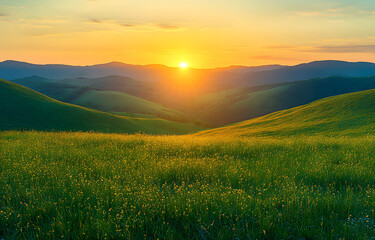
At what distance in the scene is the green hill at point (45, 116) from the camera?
173 feet

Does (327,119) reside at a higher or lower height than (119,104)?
higher

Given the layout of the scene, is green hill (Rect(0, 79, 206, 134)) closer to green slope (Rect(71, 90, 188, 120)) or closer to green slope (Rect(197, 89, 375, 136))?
green slope (Rect(197, 89, 375, 136))

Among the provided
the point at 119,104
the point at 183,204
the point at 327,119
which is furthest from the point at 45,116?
the point at 119,104

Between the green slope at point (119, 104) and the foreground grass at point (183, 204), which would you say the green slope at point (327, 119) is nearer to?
the foreground grass at point (183, 204)

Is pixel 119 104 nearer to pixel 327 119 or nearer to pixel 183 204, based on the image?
pixel 327 119

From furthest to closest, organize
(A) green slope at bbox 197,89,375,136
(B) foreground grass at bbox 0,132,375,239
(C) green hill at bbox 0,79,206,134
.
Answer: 1. (C) green hill at bbox 0,79,206,134
2. (A) green slope at bbox 197,89,375,136
3. (B) foreground grass at bbox 0,132,375,239

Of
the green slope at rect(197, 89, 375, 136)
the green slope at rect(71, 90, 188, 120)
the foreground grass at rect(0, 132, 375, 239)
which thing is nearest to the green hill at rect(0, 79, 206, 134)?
the green slope at rect(197, 89, 375, 136)

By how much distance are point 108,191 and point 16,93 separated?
247ft

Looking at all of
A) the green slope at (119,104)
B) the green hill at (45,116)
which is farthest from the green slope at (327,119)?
the green slope at (119,104)

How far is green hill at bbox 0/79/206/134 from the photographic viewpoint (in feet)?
173

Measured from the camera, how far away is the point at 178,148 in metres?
11.6

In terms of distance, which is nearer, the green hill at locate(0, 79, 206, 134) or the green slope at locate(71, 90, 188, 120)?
the green hill at locate(0, 79, 206, 134)

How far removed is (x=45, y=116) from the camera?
57031mm

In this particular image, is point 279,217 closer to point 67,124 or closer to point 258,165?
point 258,165
